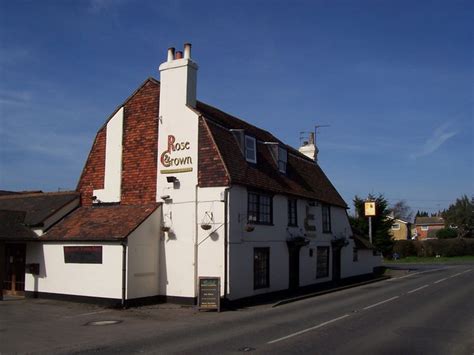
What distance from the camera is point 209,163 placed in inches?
788

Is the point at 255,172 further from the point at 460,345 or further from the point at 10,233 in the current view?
the point at 460,345

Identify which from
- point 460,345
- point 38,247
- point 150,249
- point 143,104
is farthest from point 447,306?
point 38,247

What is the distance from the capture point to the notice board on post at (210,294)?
18069mm

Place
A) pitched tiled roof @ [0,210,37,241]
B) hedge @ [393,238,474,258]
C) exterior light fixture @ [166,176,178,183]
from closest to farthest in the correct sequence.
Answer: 1. exterior light fixture @ [166,176,178,183]
2. pitched tiled roof @ [0,210,37,241]
3. hedge @ [393,238,474,258]

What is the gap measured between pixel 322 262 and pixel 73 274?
13610 millimetres

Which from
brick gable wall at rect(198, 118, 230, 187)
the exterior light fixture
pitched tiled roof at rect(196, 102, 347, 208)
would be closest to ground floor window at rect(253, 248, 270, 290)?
pitched tiled roof at rect(196, 102, 347, 208)

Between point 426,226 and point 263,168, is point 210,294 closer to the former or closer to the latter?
point 263,168

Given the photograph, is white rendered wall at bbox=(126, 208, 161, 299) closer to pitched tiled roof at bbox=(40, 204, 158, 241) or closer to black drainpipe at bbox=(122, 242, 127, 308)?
black drainpipe at bbox=(122, 242, 127, 308)

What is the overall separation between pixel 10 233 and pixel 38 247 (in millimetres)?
1241

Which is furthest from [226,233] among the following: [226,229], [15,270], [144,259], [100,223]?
[15,270]

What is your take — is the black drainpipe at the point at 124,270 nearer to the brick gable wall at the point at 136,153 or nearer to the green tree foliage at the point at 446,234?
the brick gable wall at the point at 136,153

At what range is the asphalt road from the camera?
11180 millimetres

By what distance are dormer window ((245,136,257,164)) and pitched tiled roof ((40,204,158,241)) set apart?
4.48m

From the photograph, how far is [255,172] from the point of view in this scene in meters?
21.9
